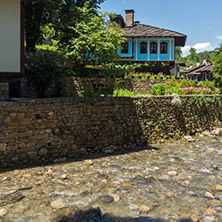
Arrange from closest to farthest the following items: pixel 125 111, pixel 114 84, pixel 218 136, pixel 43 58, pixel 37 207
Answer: pixel 37 207
pixel 43 58
pixel 125 111
pixel 218 136
pixel 114 84

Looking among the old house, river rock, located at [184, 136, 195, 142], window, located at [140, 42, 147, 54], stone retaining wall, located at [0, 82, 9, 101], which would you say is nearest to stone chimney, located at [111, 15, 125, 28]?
window, located at [140, 42, 147, 54]

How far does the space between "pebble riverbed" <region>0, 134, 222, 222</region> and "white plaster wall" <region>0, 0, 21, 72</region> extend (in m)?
3.40

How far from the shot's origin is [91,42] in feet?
38.7

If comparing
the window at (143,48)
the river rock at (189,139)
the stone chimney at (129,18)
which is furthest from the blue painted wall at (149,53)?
the river rock at (189,139)

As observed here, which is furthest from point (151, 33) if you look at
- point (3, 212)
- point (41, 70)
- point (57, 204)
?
point (3, 212)

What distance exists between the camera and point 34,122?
7.42m

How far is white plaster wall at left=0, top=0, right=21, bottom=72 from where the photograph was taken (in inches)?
275

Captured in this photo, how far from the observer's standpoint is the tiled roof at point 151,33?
21.6 metres

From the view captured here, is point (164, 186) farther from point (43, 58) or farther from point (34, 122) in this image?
point (43, 58)

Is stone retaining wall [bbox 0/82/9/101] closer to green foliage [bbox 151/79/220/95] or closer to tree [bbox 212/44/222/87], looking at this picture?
green foliage [bbox 151/79/220/95]

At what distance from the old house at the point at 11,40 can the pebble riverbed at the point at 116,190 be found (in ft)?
10.4

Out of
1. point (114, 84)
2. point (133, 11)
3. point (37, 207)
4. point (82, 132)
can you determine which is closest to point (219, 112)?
point (114, 84)

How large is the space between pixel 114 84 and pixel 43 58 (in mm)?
5121

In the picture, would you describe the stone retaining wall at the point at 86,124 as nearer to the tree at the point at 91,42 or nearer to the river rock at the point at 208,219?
the tree at the point at 91,42
